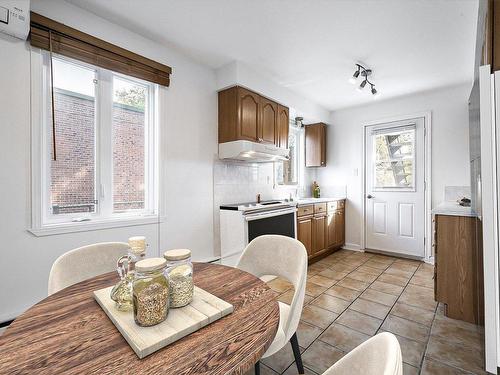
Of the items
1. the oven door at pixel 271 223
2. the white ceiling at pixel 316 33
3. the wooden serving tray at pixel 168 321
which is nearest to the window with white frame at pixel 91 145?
the white ceiling at pixel 316 33

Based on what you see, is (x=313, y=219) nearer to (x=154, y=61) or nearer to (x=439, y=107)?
(x=439, y=107)

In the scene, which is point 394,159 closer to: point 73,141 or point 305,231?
point 305,231

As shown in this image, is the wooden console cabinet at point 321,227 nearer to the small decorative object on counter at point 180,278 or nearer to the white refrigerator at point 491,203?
the white refrigerator at point 491,203

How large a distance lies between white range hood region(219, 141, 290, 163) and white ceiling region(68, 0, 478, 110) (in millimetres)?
940

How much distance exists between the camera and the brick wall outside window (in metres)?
2.00

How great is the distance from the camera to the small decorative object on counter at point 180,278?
2.77 feet

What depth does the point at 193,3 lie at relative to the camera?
1924 mm

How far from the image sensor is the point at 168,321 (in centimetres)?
76

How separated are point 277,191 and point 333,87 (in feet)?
5.77

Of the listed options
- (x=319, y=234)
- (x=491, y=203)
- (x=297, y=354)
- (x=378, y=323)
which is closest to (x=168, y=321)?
(x=297, y=354)

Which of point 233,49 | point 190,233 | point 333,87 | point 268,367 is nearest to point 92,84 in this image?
point 233,49

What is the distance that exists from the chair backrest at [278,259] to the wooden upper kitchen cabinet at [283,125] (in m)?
2.22

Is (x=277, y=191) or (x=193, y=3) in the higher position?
(x=193, y=3)

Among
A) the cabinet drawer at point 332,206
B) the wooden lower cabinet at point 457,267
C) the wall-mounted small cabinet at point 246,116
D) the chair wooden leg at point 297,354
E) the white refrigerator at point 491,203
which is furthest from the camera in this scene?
the cabinet drawer at point 332,206
